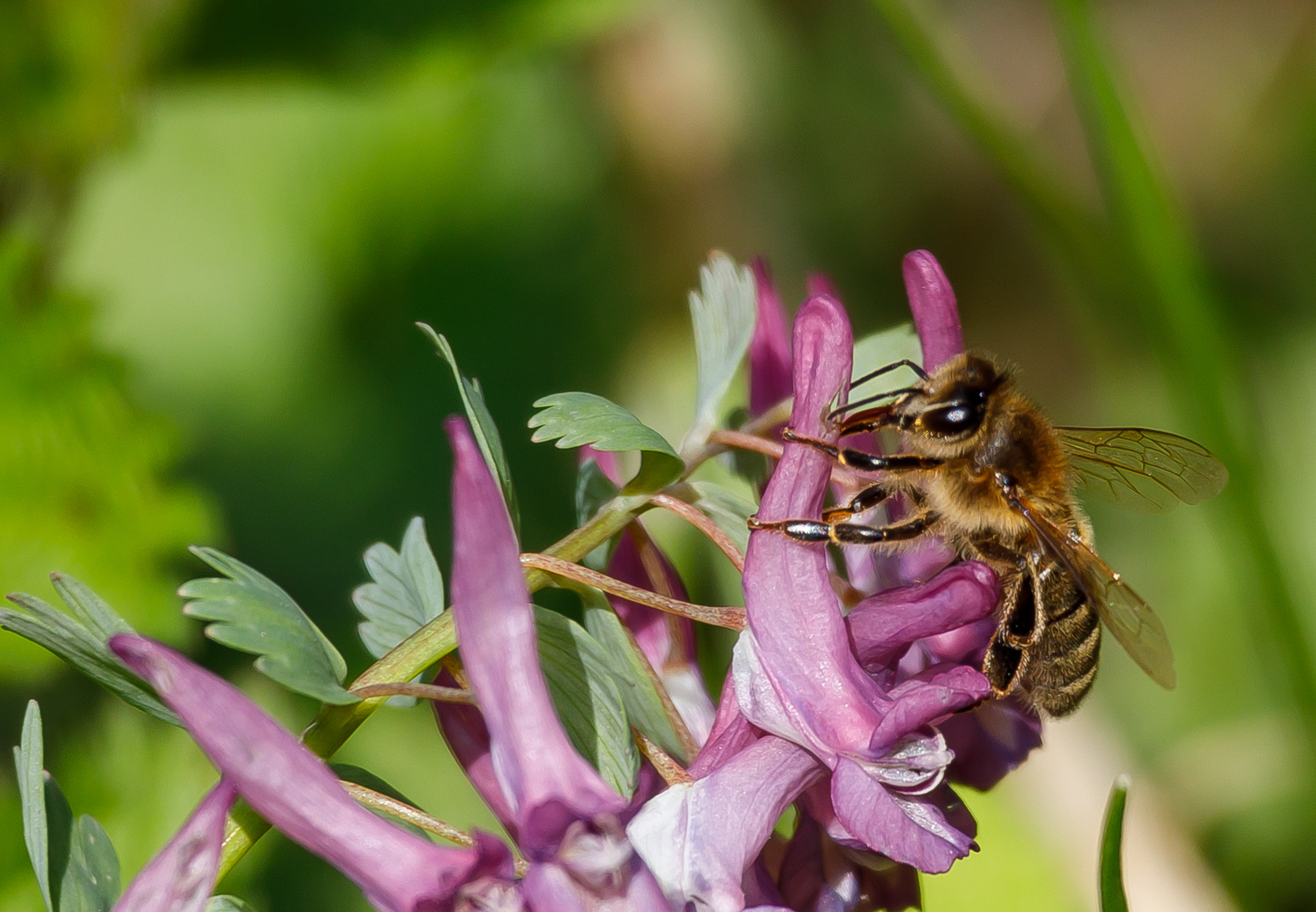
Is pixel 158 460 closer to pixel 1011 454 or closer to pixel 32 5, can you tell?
pixel 32 5

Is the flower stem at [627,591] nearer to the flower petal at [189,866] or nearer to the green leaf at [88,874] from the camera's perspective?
the flower petal at [189,866]

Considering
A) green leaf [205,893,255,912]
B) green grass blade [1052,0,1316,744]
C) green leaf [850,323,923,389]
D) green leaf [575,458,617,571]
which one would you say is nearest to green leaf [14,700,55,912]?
green leaf [205,893,255,912]

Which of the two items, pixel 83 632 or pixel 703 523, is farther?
pixel 703 523

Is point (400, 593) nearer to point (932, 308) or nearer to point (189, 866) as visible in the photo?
point (189, 866)

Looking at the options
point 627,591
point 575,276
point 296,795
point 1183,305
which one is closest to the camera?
point 296,795

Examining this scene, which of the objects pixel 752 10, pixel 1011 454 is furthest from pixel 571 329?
pixel 1011 454

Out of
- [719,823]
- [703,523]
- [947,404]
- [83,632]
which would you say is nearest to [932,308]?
[947,404]

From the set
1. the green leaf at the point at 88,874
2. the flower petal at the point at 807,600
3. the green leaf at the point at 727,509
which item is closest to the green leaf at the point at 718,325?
the green leaf at the point at 727,509
